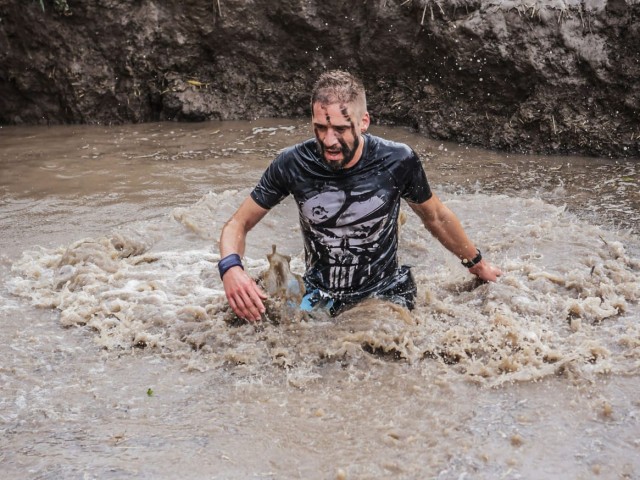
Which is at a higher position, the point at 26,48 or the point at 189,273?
the point at 26,48

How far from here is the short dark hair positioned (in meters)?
3.68

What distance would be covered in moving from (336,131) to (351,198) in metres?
0.42

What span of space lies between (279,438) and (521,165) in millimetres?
5081

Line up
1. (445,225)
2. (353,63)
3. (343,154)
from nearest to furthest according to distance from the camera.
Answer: (343,154) < (445,225) < (353,63)

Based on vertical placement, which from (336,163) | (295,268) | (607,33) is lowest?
(295,268)

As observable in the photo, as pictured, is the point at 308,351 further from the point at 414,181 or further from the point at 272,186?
Result: the point at 414,181

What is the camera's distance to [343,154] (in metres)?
3.77

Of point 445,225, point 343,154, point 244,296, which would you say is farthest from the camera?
point 445,225

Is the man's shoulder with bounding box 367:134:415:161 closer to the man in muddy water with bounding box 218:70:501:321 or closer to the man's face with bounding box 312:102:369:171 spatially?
the man in muddy water with bounding box 218:70:501:321

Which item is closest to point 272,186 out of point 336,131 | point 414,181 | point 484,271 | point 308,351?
point 336,131

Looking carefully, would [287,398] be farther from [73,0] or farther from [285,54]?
[73,0]

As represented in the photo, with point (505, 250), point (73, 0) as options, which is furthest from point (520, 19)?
point (73, 0)

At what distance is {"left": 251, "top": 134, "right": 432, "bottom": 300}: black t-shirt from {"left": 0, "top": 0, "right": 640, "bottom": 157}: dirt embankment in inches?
170

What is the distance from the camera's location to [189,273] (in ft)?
17.0
